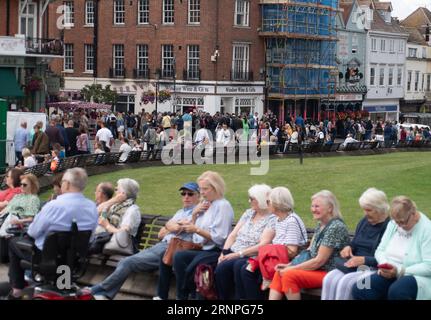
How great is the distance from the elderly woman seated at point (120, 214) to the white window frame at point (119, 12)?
60.2m

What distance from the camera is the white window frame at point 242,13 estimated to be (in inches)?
2852

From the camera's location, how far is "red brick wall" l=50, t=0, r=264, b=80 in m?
70.2

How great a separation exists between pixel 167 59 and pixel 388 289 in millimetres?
61721

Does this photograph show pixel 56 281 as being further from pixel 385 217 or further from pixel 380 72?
pixel 380 72

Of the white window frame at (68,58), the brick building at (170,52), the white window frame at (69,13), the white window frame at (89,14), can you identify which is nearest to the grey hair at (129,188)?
the brick building at (170,52)

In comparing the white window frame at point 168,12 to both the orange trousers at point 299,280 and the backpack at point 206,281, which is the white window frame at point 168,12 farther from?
the orange trousers at point 299,280

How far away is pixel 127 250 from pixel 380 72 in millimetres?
82121

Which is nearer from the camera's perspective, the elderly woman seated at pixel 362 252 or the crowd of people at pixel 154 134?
the elderly woman seated at pixel 362 252

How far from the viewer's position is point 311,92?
78500 millimetres

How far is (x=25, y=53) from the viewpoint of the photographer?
49.9 meters

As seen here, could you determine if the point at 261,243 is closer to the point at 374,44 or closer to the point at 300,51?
the point at 300,51

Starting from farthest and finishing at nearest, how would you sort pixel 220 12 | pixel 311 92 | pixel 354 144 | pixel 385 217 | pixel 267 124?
pixel 311 92 < pixel 220 12 < pixel 267 124 < pixel 354 144 < pixel 385 217

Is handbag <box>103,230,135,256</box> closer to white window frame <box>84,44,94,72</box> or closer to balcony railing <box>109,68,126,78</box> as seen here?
balcony railing <box>109,68,126,78</box>

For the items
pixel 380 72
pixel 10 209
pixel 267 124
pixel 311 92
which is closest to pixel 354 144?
pixel 267 124
